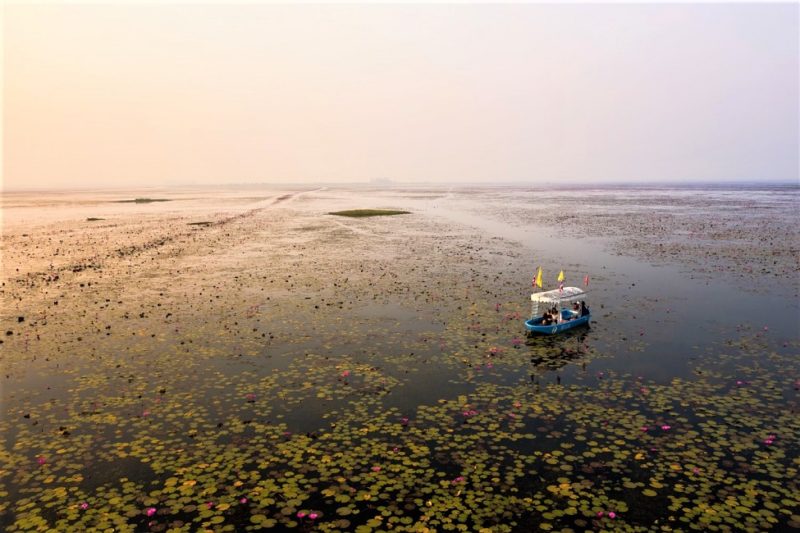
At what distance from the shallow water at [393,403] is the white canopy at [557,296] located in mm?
2169

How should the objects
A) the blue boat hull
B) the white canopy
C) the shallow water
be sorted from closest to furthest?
1. the shallow water
2. the blue boat hull
3. the white canopy

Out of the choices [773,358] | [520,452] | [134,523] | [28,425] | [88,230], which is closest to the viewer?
[134,523]

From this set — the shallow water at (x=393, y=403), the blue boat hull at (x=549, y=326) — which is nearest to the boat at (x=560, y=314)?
the blue boat hull at (x=549, y=326)

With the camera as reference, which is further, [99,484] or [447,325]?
[447,325]

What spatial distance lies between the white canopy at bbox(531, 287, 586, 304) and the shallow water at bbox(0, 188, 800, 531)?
2.17m

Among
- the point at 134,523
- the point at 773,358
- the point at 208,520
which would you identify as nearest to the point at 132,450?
the point at 134,523

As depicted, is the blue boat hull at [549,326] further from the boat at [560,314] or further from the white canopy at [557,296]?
the white canopy at [557,296]

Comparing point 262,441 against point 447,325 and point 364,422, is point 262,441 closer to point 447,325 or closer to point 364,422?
point 364,422

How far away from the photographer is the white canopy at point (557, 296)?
1073 inches

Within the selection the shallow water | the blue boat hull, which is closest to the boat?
the blue boat hull

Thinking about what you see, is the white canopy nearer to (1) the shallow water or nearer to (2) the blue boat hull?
(2) the blue boat hull

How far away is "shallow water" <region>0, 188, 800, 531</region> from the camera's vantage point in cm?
1309

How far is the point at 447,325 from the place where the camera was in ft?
93.2

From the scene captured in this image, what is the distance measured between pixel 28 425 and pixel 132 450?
4.75 meters
